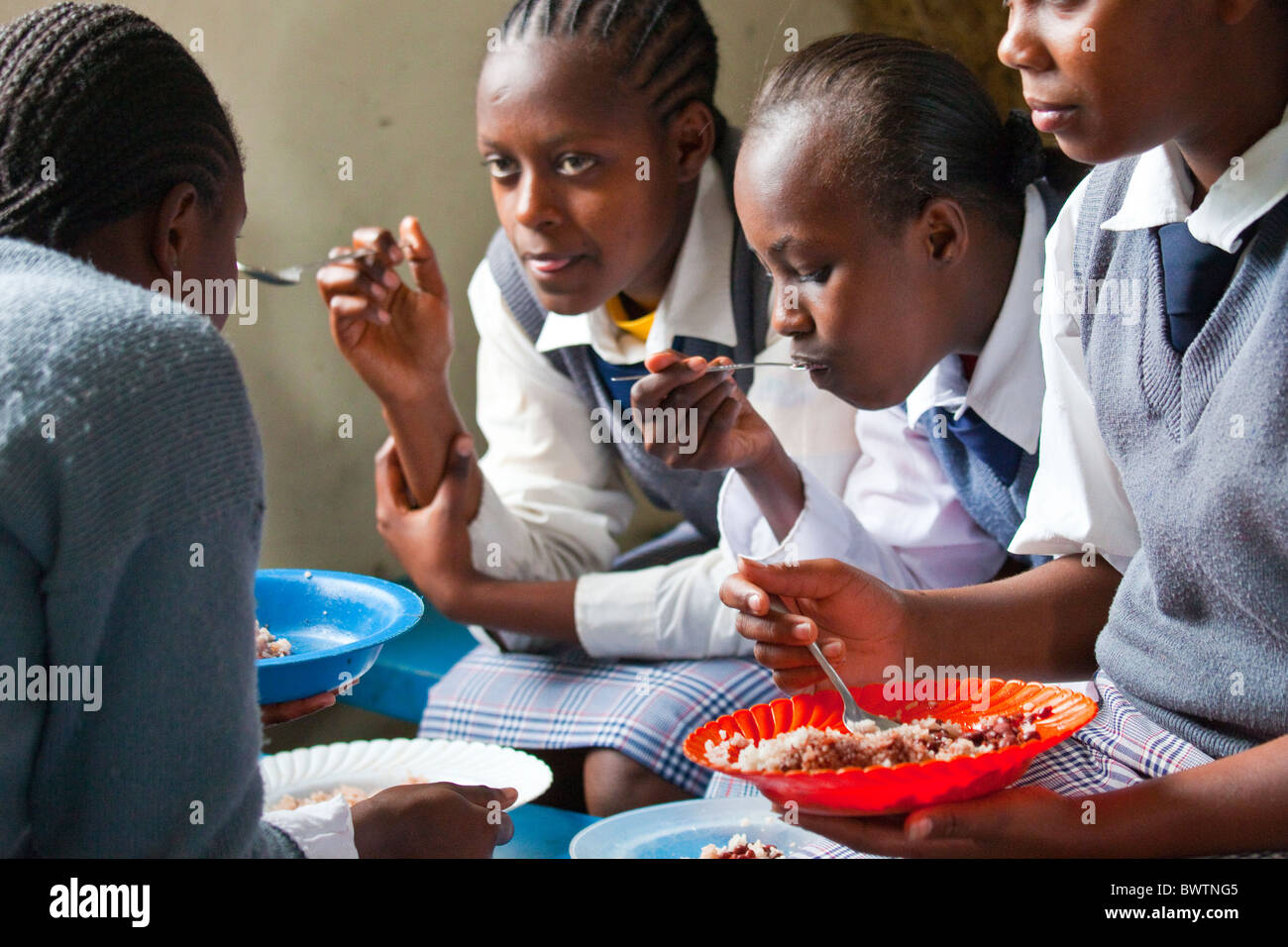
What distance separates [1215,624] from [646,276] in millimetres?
941

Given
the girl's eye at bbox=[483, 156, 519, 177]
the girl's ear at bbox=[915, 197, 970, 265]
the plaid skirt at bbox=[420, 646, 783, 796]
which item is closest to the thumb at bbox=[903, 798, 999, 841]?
the girl's ear at bbox=[915, 197, 970, 265]

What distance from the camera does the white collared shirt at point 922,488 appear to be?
1271mm

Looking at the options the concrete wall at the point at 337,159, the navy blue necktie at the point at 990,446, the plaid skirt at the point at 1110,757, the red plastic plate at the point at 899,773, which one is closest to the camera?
the red plastic plate at the point at 899,773

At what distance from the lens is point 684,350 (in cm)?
165

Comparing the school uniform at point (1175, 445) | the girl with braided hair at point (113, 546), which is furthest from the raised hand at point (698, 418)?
the girl with braided hair at point (113, 546)

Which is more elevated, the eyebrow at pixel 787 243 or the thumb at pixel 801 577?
the eyebrow at pixel 787 243

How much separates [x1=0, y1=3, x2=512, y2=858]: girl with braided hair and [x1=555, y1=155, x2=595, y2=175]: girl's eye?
788 mm

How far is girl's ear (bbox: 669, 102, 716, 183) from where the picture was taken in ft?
5.29

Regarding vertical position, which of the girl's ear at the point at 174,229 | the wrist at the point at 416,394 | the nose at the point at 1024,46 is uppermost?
the nose at the point at 1024,46

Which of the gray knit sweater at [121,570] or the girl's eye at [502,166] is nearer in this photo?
the gray knit sweater at [121,570]

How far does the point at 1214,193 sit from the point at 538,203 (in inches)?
33.7

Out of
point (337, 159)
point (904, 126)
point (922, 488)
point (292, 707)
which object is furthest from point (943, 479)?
point (337, 159)

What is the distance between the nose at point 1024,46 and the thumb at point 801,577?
15.6 inches

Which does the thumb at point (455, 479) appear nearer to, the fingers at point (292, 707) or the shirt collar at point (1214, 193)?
the fingers at point (292, 707)
